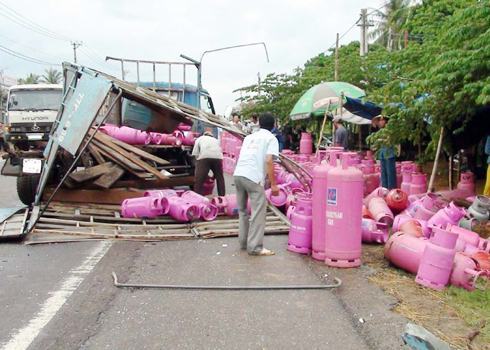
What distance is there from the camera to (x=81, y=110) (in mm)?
8711

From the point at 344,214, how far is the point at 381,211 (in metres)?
2.38

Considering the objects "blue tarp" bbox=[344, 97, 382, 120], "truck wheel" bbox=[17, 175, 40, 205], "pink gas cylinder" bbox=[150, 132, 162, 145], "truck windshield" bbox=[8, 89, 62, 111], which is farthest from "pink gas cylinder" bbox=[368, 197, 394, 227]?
"truck windshield" bbox=[8, 89, 62, 111]

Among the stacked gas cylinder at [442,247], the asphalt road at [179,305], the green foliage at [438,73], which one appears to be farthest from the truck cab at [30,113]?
the stacked gas cylinder at [442,247]

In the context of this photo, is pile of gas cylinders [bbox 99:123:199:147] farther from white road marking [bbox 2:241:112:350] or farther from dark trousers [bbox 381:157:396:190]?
white road marking [bbox 2:241:112:350]

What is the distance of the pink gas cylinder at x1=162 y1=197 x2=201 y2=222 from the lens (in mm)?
8836

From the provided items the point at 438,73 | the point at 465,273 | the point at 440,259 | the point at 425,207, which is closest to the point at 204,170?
the point at 425,207

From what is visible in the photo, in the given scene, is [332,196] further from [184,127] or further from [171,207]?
[184,127]

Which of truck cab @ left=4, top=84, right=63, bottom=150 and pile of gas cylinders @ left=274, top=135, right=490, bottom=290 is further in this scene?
truck cab @ left=4, top=84, right=63, bottom=150

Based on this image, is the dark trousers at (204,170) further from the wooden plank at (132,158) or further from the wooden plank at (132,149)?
the wooden plank at (132,149)

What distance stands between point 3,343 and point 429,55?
7.67 meters

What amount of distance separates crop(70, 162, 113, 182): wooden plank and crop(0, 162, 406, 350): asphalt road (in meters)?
2.90

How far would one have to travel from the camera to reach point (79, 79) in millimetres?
9250

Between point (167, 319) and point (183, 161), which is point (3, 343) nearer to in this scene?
point (167, 319)

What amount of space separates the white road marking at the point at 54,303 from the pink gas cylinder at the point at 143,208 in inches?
70.9
